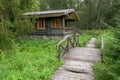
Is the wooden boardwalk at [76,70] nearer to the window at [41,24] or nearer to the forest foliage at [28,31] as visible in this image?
the forest foliage at [28,31]

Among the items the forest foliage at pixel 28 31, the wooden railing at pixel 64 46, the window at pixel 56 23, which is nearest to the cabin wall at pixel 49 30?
the window at pixel 56 23

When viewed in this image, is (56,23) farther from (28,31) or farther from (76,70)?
(76,70)

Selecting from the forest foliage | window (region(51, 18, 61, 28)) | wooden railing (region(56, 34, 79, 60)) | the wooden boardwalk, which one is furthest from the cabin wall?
the wooden boardwalk

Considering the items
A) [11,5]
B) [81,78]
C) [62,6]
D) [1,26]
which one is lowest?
[81,78]

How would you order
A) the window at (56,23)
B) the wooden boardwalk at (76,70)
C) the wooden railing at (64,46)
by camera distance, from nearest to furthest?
the wooden boardwalk at (76,70), the wooden railing at (64,46), the window at (56,23)

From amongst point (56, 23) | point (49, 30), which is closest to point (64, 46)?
point (49, 30)

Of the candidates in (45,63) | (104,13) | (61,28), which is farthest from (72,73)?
(104,13)

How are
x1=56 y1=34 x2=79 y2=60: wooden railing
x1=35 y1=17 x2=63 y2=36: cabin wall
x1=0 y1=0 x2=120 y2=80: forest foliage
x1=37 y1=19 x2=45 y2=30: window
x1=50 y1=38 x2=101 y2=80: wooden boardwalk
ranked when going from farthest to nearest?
x1=37 y1=19 x2=45 y2=30: window
x1=35 y1=17 x2=63 y2=36: cabin wall
x1=56 y1=34 x2=79 y2=60: wooden railing
x1=50 y1=38 x2=101 y2=80: wooden boardwalk
x1=0 y1=0 x2=120 y2=80: forest foliage

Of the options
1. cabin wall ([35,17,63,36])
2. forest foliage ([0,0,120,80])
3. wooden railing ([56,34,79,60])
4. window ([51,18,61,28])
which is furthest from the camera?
window ([51,18,61,28])

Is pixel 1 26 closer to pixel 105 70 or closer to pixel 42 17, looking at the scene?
pixel 105 70

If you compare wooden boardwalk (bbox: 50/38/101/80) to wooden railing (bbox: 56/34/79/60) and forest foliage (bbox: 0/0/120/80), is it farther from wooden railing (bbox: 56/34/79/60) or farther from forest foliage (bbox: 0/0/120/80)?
forest foliage (bbox: 0/0/120/80)

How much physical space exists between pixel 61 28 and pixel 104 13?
22763 mm

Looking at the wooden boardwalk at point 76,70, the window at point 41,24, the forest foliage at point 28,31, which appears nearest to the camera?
the forest foliage at point 28,31

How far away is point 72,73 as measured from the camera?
661 cm
